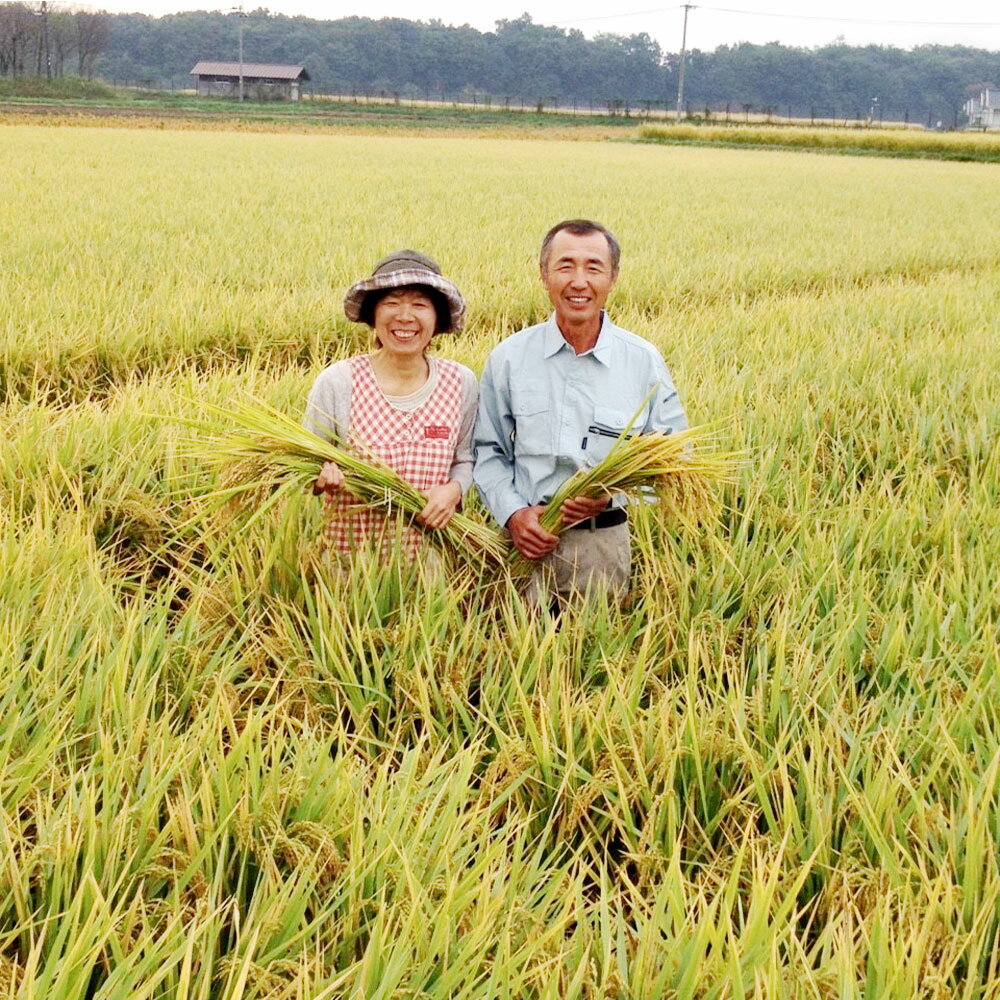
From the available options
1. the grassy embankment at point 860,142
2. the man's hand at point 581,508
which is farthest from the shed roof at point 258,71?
the man's hand at point 581,508

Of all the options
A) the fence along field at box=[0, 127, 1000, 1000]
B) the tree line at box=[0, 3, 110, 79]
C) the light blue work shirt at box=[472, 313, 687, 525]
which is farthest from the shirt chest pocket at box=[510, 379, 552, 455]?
the tree line at box=[0, 3, 110, 79]

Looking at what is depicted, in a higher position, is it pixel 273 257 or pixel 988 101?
pixel 988 101

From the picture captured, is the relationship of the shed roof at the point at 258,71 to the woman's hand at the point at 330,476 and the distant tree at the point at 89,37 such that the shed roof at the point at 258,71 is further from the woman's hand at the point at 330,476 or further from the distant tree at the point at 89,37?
the woman's hand at the point at 330,476

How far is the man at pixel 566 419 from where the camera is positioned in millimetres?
2139

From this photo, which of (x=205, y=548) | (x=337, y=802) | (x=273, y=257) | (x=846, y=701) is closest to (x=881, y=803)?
(x=846, y=701)

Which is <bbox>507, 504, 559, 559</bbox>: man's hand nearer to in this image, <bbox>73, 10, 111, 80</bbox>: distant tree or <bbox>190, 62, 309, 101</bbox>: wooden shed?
<bbox>190, 62, 309, 101</bbox>: wooden shed

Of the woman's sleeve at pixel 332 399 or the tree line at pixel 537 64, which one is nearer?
the woman's sleeve at pixel 332 399

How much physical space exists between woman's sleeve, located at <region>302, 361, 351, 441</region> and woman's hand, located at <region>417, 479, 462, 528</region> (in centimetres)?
24

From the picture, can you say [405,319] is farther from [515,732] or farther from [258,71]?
[258,71]

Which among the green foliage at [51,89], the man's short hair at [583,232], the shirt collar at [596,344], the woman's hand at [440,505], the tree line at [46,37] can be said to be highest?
the tree line at [46,37]

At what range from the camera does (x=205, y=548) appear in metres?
2.48

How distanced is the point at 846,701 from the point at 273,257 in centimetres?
532

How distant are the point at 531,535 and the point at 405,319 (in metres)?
0.53

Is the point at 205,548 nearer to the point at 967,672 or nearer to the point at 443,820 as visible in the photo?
the point at 443,820
